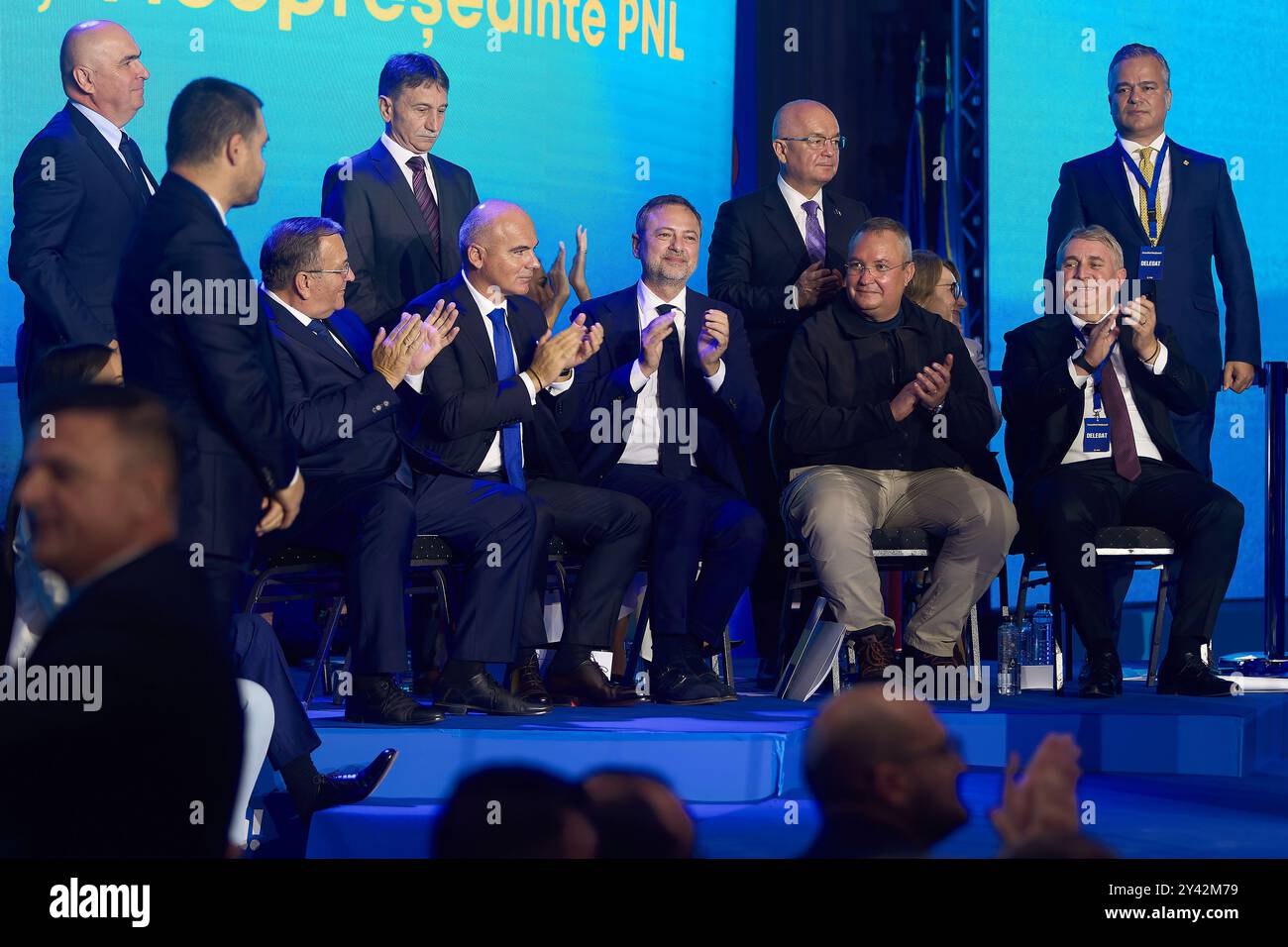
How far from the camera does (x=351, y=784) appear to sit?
3186 mm

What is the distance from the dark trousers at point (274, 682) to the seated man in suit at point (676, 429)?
1203 millimetres

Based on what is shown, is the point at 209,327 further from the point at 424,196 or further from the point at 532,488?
the point at 424,196

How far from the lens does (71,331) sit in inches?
152

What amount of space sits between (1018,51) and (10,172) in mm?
3809

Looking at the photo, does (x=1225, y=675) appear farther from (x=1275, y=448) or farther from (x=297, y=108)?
(x=297, y=108)

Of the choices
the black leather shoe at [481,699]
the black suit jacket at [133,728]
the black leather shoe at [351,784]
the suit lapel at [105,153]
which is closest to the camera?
the black suit jacket at [133,728]

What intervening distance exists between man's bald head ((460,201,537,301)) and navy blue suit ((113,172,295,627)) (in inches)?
41.7

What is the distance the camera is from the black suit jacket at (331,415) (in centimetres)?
354

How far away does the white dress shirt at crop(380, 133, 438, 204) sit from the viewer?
455cm

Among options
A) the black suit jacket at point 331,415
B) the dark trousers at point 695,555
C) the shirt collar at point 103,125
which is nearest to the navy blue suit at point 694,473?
the dark trousers at point 695,555

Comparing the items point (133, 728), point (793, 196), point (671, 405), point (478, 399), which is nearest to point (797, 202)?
point (793, 196)

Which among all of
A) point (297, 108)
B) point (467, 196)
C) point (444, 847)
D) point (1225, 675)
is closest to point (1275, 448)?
point (1225, 675)

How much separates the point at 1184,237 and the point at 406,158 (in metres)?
2.43

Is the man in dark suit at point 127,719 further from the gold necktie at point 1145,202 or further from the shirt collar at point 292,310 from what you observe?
the gold necktie at point 1145,202
